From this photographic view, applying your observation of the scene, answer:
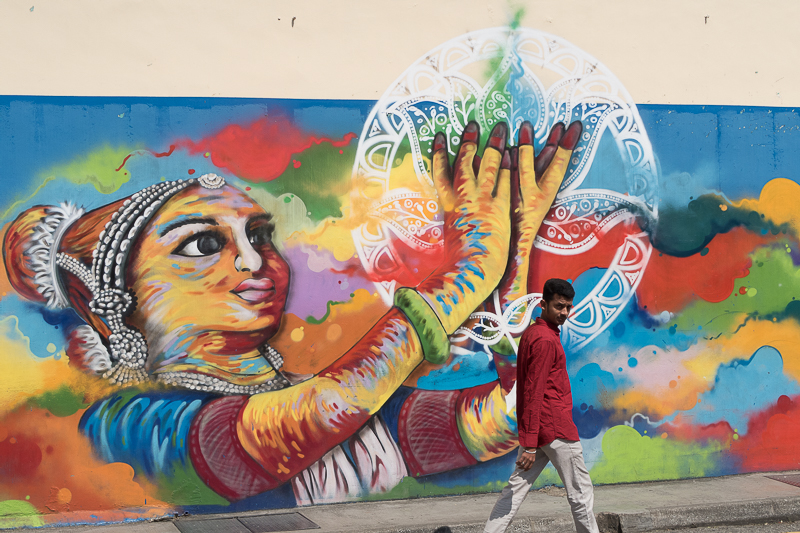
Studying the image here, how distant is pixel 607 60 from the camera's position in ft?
21.7

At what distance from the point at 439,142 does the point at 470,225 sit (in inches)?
30.5

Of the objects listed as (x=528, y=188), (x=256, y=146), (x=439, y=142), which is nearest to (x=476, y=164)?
(x=439, y=142)

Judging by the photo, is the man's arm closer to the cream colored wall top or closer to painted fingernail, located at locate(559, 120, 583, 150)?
painted fingernail, located at locate(559, 120, 583, 150)

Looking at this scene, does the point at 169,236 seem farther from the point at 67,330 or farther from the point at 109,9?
the point at 109,9

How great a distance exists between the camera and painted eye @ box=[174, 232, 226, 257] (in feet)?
19.0

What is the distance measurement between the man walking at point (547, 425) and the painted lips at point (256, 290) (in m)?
2.32

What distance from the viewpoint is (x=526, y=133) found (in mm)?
6480

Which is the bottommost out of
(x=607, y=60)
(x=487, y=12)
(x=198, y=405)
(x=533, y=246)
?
(x=198, y=405)

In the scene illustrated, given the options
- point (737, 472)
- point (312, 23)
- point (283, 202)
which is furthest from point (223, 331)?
point (737, 472)

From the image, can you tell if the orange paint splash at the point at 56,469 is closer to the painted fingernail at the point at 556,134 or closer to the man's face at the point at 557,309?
the man's face at the point at 557,309

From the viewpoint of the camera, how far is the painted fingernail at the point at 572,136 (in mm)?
6539

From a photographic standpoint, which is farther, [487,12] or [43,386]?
[487,12]

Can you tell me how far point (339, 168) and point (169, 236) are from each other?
4.88 ft

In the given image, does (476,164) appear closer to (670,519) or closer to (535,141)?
(535,141)
